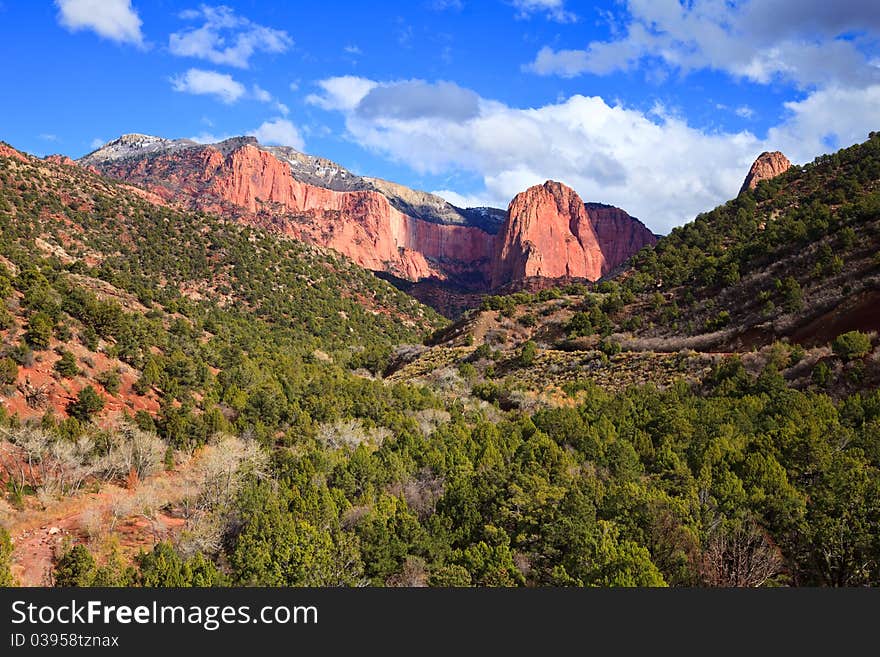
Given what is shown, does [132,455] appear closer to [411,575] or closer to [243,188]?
[411,575]

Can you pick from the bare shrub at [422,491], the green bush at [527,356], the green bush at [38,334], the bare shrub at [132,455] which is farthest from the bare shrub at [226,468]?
the green bush at [527,356]

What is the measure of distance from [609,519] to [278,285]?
74.4 metres

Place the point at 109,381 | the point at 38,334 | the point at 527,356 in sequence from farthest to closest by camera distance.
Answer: the point at 527,356
the point at 109,381
the point at 38,334

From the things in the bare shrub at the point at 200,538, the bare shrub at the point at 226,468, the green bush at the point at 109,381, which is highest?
the green bush at the point at 109,381

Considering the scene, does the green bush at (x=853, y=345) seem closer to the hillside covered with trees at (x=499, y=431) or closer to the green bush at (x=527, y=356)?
the hillside covered with trees at (x=499, y=431)

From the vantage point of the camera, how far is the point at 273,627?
429 inches

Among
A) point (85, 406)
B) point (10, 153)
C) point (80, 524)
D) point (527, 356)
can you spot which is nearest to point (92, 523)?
point (80, 524)

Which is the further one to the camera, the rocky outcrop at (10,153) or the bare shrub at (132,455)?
the rocky outcrop at (10,153)

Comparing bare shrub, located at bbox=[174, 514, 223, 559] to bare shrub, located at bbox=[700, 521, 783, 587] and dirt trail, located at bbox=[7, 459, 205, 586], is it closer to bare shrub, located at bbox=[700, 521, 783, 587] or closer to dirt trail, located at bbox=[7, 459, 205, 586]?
dirt trail, located at bbox=[7, 459, 205, 586]

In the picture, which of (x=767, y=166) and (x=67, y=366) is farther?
(x=767, y=166)

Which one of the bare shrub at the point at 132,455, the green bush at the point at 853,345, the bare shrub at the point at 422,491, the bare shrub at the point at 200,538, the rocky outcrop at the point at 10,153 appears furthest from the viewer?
the rocky outcrop at the point at 10,153

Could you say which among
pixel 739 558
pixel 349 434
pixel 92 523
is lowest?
pixel 739 558

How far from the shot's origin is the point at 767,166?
129m

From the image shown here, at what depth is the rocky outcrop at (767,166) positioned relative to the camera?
127125 mm
